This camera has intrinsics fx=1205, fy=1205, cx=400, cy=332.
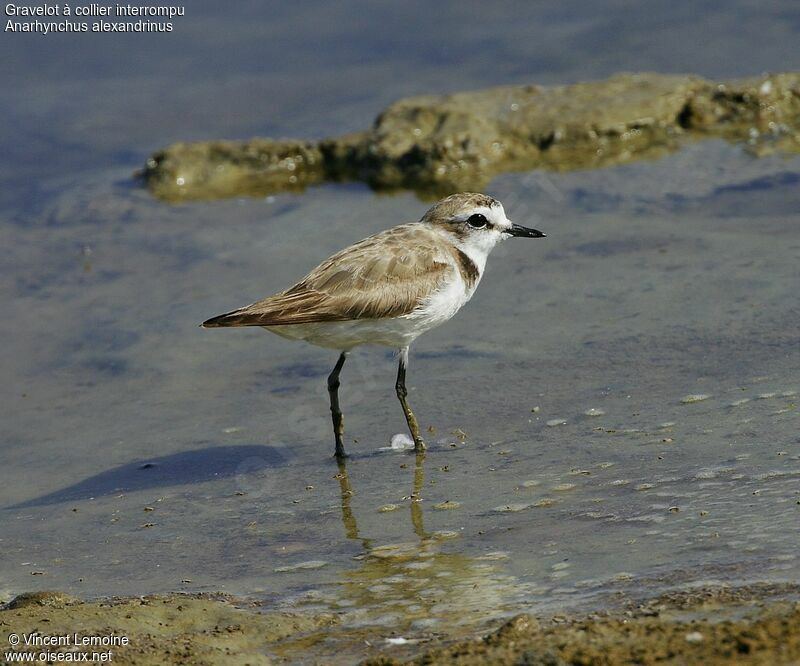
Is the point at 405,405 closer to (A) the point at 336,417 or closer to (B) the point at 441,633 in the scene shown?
(A) the point at 336,417

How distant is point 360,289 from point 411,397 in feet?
3.37

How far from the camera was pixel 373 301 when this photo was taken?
735cm

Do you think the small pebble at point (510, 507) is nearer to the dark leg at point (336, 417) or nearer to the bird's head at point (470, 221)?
the dark leg at point (336, 417)

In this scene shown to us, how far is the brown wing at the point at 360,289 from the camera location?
722 centimetres

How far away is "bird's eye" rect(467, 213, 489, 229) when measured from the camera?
26.3 feet

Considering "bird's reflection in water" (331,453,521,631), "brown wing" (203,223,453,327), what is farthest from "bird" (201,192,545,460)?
"bird's reflection in water" (331,453,521,631)

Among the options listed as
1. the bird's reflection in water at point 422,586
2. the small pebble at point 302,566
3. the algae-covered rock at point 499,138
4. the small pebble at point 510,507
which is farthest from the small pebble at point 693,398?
the algae-covered rock at point 499,138

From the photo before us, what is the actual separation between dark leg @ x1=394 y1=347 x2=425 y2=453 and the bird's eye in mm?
981

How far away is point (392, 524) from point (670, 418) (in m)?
1.80

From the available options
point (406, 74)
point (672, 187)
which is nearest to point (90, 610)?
point (672, 187)

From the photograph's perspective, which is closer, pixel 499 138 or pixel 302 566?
pixel 302 566

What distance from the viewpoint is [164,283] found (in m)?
10.6

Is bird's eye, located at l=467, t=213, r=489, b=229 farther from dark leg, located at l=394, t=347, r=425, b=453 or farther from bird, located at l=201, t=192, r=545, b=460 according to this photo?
dark leg, located at l=394, t=347, r=425, b=453

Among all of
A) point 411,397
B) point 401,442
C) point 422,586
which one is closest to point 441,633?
point 422,586
